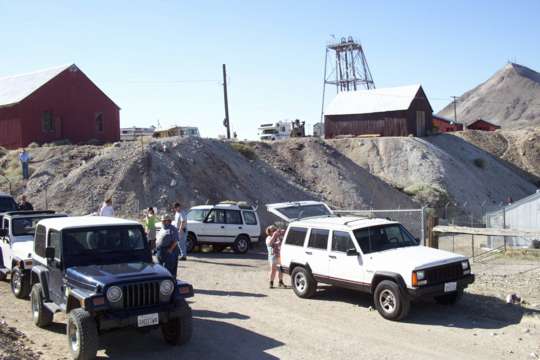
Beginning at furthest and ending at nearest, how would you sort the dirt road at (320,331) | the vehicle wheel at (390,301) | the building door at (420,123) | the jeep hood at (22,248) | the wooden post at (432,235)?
1. the building door at (420,123)
2. the wooden post at (432,235)
3. the jeep hood at (22,248)
4. the vehicle wheel at (390,301)
5. the dirt road at (320,331)

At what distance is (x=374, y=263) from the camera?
1177 cm

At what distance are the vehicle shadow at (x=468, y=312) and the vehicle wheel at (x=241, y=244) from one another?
8614 millimetres

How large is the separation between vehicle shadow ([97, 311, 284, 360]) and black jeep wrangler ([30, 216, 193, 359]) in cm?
29

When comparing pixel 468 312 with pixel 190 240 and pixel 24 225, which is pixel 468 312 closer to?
pixel 24 225

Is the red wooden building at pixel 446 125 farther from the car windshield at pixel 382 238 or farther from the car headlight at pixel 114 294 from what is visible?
the car headlight at pixel 114 294

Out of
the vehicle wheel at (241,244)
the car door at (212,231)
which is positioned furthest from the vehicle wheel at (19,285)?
the vehicle wheel at (241,244)

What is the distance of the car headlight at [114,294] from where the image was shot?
8633 millimetres

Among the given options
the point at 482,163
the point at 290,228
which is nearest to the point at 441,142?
the point at 482,163

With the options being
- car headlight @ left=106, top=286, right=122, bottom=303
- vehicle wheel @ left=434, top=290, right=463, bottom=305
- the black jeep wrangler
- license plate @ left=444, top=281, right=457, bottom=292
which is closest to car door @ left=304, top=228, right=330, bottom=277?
vehicle wheel @ left=434, top=290, right=463, bottom=305

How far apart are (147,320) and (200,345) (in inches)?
49.7

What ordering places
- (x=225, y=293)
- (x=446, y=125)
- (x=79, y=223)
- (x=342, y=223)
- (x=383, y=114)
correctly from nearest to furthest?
(x=79, y=223) → (x=342, y=223) → (x=225, y=293) → (x=383, y=114) → (x=446, y=125)

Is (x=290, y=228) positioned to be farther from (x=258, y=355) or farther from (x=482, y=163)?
(x=482, y=163)

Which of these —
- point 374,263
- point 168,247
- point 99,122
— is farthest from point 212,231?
point 99,122

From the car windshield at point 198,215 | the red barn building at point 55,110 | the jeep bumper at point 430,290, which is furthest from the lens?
the red barn building at point 55,110
